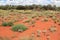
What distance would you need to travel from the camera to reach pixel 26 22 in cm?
1272

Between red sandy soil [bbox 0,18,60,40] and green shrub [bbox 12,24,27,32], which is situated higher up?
green shrub [bbox 12,24,27,32]

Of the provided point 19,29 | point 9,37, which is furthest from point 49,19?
point 9,37

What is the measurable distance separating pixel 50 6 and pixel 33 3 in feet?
7.06

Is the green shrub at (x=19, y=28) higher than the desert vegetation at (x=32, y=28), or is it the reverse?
the green shrub at (x=19, y=28)

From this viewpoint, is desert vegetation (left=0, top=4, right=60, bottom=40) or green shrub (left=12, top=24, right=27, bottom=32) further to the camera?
green shrub (left=12, top=24, right=27, bottom=32)

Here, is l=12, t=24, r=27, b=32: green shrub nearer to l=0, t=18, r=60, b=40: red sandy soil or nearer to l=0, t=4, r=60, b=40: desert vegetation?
l=0, t=4, r=60, b=40: desert vegetation

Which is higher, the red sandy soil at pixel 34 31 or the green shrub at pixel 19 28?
the green shrub at pixel 19 28

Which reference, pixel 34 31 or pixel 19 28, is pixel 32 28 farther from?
pixel 19 28

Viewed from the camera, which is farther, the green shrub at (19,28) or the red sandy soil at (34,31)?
the green shrub at (19,28)

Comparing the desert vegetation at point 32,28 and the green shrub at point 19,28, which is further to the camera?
the green shrub at point 19,28

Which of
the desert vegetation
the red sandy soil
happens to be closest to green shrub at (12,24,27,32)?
the desert vegetation

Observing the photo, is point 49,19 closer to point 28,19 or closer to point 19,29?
point 28,19

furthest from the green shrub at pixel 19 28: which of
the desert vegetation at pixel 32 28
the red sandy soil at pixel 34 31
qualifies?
the red sandy soil at pixel 34 31

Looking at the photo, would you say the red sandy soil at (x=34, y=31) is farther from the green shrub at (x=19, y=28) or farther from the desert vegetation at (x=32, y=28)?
the green shrub at (x=19, y=28)
